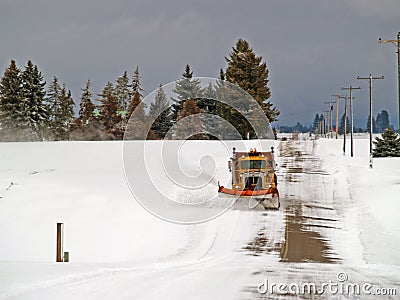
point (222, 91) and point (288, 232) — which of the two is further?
point (222, 91)

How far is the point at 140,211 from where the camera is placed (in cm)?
2133

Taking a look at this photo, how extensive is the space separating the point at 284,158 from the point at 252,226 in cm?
2880

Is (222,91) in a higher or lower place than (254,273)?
higher

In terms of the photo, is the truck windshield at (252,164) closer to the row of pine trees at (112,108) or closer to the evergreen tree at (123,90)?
the row of pine trees at (112,108)

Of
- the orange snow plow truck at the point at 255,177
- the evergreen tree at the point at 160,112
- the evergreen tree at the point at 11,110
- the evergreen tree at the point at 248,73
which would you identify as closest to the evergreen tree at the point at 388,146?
the evergreen tree at the point at 248,73

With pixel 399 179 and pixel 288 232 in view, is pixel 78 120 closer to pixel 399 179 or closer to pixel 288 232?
pixel 399 179

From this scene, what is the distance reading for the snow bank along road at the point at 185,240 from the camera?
9.44 metres

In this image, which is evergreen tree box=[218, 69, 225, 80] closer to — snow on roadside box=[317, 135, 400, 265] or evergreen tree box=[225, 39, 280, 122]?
evergreen tree box=[225, 39, 280, 122]

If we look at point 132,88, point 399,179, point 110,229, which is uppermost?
point 132,88

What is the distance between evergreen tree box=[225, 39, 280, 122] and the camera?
198 feet

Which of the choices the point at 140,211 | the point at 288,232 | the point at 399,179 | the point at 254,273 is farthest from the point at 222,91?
the point at 254,273

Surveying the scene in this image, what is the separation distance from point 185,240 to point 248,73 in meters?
47.3

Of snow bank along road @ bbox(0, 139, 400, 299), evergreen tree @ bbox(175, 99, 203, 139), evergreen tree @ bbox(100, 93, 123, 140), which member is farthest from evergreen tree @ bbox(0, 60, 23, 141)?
snow bank along road @ bbox(0, 139, 400, 299)

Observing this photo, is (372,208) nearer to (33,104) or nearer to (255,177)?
(255,177)
